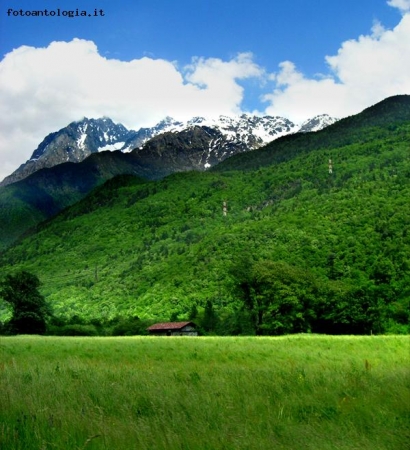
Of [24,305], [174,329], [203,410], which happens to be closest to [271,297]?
[174,329]

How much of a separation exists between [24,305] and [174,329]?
32752mm

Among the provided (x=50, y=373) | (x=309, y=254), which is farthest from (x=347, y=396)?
(x=309, y=254)

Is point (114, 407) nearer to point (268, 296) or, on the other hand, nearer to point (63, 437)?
point (63, 437)

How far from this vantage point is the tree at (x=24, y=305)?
282 ft

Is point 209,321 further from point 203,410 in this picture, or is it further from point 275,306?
point 203,410

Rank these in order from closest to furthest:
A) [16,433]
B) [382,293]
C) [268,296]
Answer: [16,433] < [268,296] < [382,293]

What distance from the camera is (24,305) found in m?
86.3

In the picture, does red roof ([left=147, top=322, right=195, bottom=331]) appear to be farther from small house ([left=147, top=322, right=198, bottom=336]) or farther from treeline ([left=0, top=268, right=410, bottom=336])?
treeline ([left=0, top=268, right=410, bottom=336])

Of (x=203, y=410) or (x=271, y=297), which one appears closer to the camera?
(x=203, y=410)

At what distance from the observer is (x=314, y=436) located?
23.6 feet

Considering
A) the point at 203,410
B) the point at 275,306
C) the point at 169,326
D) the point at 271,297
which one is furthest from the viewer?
the point at 169,326

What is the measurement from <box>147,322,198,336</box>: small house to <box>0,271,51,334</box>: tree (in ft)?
87.7

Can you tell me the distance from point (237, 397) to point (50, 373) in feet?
20.3

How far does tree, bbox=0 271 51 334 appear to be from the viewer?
85.9 metres
